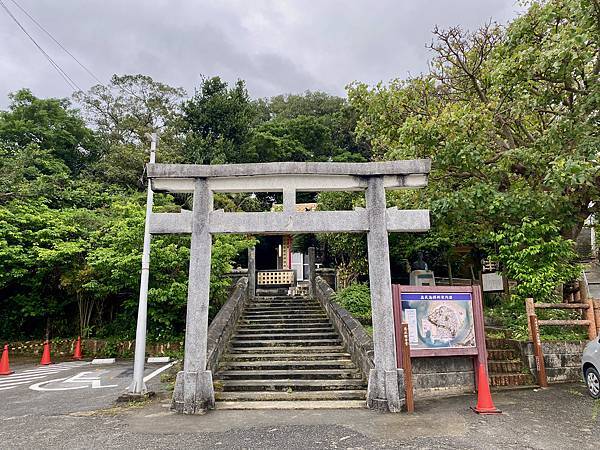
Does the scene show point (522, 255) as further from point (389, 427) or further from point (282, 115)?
point (282, 115)

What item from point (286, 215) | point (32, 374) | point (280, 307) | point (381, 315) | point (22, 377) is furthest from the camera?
point (280, 307)

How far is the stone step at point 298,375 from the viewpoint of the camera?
7895 millimetres

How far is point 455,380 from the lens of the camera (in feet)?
24.5

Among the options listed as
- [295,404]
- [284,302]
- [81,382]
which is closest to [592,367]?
[295,404]

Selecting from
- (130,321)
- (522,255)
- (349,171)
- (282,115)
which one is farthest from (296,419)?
(282,115)

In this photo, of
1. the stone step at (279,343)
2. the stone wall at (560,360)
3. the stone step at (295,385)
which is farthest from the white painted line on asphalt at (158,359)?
the stone wall at (560,360)

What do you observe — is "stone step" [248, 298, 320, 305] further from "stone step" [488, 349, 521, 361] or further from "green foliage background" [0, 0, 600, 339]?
"stone step" [488, 349, 521, 361]

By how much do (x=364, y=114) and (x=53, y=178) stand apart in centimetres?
1362

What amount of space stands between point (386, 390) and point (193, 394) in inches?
124

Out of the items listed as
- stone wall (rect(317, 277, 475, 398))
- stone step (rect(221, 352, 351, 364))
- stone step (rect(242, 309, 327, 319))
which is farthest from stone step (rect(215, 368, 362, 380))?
stone step (rect(242, 309, 327, 319))

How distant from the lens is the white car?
6.61 meters

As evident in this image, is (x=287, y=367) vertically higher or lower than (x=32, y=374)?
higher

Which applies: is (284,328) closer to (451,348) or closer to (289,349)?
(289,349)

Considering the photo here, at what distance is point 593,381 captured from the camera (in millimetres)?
6789
